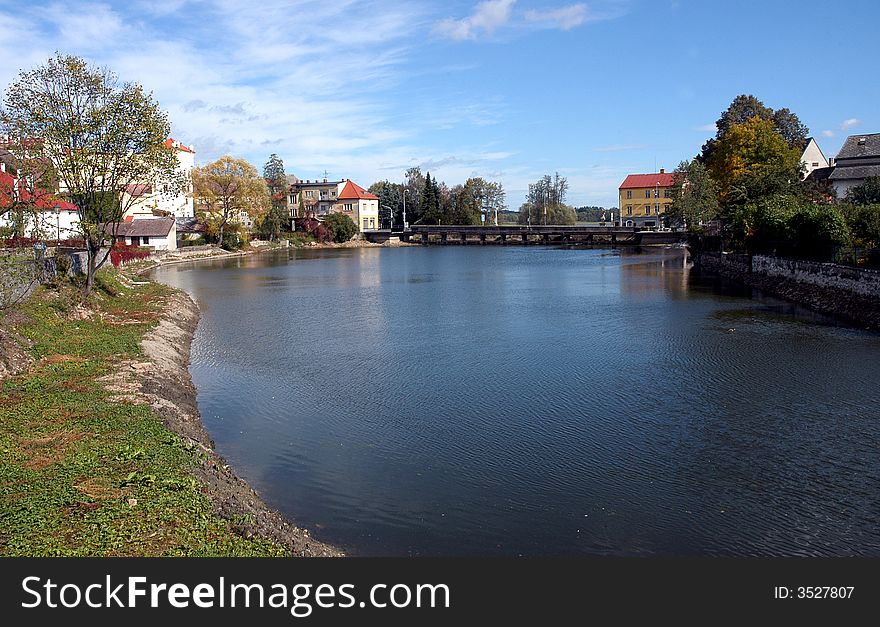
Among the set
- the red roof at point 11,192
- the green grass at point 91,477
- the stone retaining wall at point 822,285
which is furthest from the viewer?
the stone retaining wall at point 822,285

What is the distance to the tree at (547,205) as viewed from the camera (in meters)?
120

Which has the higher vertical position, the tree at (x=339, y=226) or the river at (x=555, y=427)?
the tree at (x=339, y=226)

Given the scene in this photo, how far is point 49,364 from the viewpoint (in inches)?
543

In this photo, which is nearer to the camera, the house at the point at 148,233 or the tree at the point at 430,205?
the house at the point at 148,233

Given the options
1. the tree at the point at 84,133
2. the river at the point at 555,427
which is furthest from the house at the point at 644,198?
the tree at the point at 84,133

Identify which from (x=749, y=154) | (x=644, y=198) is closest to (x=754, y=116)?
(x=749, y=154)

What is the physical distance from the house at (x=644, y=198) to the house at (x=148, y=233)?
59.2m

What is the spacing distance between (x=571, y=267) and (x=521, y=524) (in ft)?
144

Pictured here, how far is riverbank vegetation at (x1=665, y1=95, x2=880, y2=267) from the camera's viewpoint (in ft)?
91.8

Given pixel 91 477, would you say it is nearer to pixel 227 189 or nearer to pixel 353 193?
pixel 227 189

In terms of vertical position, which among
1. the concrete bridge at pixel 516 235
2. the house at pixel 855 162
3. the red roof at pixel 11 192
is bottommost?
the concrete bridge at pixel 516 235

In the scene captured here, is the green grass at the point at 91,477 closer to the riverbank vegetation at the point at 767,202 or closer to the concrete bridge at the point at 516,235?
the riverbank vegetation at the point at 767,202

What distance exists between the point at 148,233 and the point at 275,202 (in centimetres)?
2676

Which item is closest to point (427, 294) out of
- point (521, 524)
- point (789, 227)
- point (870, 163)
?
point (789, 227)
